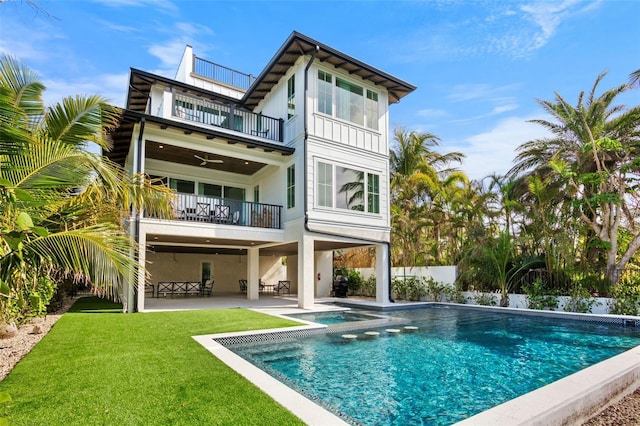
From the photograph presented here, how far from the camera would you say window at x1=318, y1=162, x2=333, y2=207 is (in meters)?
13.8

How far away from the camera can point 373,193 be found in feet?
50.3

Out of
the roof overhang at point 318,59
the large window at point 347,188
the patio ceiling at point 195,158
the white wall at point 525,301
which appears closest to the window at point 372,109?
the roof overhang at point 318,59

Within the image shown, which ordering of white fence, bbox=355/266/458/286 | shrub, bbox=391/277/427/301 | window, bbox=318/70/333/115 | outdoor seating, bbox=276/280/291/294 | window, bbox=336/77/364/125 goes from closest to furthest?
window, bbox=318/70/333/115 → window, bbox=336/77/364/125 → white fence, bbox=355/266/458/286 → shrub, bbox=391/277/427/301 → outdoor seating, bbox=276/280/291/294

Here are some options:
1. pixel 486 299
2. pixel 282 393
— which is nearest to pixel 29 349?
pixel 282 393

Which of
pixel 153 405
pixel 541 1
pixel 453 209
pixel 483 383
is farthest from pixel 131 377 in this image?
pixel 453 209

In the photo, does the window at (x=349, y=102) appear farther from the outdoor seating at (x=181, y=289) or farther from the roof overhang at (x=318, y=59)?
the outdoor seating at (x=181, y=289)

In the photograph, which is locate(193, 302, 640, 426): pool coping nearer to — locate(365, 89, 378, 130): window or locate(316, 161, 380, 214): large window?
locate(316, 161, 380, 214): large window

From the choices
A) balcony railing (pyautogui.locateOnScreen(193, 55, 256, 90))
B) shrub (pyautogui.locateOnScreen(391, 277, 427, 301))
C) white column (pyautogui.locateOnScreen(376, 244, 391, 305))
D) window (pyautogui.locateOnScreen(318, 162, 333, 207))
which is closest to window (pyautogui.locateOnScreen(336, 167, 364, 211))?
window (pyautogui.locateOnScreen(318, 162, 333, 207))

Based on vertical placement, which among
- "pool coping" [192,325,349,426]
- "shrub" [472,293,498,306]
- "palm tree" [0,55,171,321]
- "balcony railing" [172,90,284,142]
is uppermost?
"balcony railing" [172,90,284,142]

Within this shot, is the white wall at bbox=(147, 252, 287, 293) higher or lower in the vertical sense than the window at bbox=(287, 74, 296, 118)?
lower

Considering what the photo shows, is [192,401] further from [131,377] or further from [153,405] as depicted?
[131,377]

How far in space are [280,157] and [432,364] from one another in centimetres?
1004

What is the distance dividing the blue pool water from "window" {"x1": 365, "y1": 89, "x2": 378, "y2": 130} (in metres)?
8.11

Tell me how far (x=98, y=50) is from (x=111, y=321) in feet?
20.7
